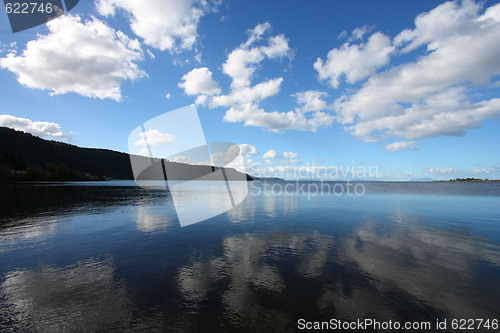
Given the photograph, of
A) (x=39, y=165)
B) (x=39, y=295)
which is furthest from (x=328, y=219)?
(x=39, y=165)

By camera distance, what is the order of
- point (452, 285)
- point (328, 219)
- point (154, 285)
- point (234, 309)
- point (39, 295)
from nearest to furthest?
point (234, 309)
point (39, 295)
point (154, 285)
point (452, 285)
point (328, 219)

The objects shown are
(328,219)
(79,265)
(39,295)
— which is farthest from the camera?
(328,219)

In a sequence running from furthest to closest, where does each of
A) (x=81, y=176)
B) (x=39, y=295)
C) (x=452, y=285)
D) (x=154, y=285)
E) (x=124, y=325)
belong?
(x=81, y=176) < (x=452, y=285) < (x=154, y=285) < (x=39, y=295) < (x=124, y=325)

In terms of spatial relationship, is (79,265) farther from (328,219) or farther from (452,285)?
(328,219)

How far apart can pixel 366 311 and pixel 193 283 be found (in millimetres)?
6979

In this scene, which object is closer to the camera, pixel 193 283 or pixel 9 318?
pixel 9 318

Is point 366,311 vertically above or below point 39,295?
below

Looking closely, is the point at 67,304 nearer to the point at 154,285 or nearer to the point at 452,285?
the point at 154,285

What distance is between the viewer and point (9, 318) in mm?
6469

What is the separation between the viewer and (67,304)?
23.8 feet

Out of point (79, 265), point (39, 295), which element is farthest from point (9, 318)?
point (79, 265)

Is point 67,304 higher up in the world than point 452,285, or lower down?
higher up

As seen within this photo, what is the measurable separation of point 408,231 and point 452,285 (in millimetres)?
11613

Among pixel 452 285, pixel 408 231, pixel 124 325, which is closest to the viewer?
pixel 124 325
